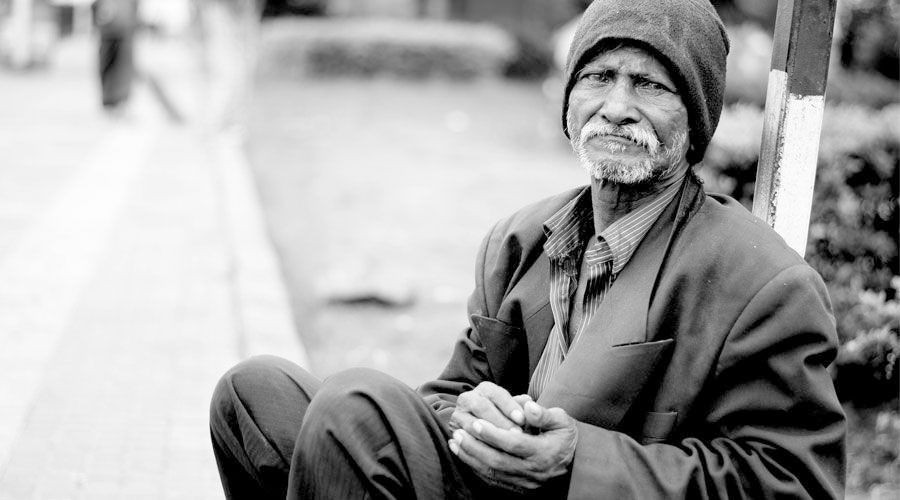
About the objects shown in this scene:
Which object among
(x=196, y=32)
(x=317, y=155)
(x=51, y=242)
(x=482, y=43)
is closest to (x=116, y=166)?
(x=317, y=155)

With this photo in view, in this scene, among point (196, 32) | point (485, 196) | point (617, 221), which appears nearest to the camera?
point (617, 221)

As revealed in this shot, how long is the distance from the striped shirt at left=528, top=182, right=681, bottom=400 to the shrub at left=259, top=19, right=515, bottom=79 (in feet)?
50.0

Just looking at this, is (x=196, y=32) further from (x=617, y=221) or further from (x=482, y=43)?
(x=617, y=221)

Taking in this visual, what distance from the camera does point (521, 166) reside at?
1141cm

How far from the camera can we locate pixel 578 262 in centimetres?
266

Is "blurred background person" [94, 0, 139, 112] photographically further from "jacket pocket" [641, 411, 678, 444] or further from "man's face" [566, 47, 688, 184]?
"jacket pocket" [641, 411, 678, 444]

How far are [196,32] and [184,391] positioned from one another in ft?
40.7

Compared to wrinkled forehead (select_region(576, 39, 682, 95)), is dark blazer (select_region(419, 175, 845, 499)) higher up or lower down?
lower down

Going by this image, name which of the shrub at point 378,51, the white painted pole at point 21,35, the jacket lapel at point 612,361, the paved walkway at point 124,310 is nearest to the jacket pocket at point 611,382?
the jacket lapel at point 612,361

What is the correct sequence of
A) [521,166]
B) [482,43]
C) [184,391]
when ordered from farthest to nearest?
[482,43]
[521,166]
[184,391]

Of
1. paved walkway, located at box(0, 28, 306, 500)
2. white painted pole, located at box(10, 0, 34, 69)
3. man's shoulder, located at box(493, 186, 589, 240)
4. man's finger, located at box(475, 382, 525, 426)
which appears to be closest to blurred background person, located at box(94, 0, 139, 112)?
paved walkway, located at box(0, 28, 306, 500)

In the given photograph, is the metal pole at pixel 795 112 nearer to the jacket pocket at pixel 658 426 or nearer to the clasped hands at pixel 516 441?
the jacket pocket at pixel 658 426

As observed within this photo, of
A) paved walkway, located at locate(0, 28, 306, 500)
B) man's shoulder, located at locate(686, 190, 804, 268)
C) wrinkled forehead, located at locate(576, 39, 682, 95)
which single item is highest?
wrinkled forehead, located at locate(576, 39, 682, 95)

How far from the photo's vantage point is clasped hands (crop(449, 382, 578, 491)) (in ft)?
7.09
